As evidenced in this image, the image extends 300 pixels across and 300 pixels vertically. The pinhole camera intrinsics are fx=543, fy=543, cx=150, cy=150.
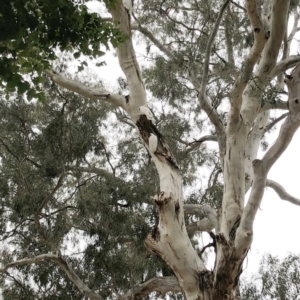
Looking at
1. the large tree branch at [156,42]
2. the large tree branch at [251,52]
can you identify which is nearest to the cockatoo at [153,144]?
the large tree branch at [251,52]

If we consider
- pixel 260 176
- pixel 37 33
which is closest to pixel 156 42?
pixel 260 176

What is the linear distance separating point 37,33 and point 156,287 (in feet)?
14.0

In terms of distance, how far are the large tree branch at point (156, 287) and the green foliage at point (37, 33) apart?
3899mm

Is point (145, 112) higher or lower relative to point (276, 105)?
lower

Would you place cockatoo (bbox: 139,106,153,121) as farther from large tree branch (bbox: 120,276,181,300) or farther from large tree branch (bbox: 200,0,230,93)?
large tree branch (bbox: 120,276,181,300)

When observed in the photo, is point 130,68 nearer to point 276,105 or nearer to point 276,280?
point 276,105

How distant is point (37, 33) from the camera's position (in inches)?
76.5

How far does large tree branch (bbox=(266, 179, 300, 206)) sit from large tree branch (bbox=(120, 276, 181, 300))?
2068 millimetres

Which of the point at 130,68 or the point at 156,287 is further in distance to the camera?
the point at 156,287

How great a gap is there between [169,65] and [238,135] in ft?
9.35

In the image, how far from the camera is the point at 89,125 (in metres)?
7.30

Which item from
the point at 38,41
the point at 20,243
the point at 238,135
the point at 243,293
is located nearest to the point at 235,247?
the point at 238,135

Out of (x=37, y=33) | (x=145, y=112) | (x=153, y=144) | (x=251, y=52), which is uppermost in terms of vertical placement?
(x=251, y=52)

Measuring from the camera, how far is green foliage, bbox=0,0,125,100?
181 cm
